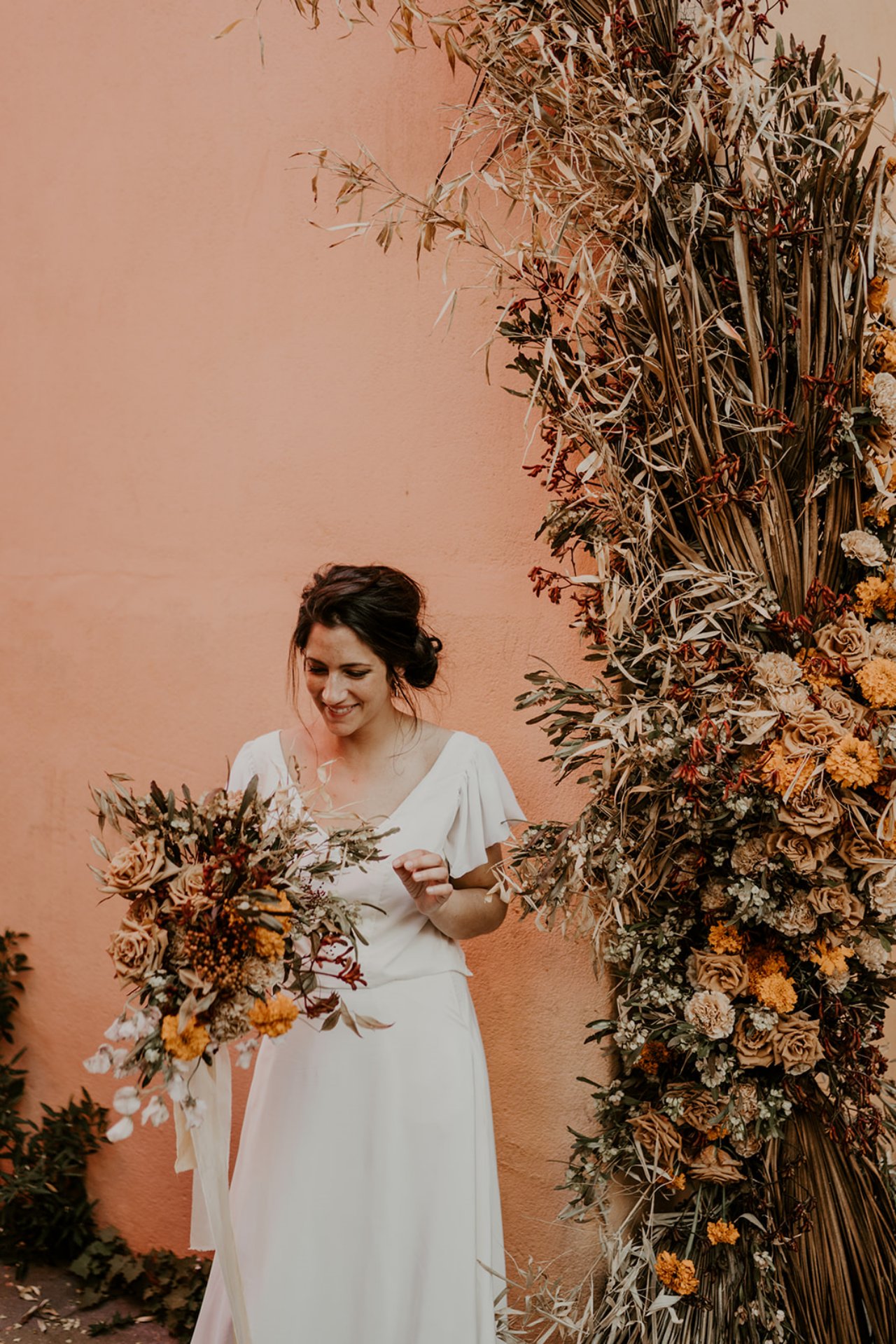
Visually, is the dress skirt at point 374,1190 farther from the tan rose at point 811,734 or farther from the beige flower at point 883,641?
the beige flower at point 883,641

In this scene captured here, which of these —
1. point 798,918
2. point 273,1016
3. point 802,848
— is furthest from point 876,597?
point 273,1016

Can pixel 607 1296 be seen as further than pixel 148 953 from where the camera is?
Yes

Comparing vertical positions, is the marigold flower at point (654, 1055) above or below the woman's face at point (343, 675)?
below

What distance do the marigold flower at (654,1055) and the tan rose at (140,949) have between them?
932 millimetres

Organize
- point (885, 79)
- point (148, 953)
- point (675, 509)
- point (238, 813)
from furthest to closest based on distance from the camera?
1. point (885, 79)
2. point (675, 509)
3. point (238, 813)
4. point (148, 953)

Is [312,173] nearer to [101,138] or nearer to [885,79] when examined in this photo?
[101,138]

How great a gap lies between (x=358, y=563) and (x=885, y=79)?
5.12 ft

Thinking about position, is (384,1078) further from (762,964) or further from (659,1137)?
(762,964)

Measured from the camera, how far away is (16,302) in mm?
3119

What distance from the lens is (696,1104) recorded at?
1.90 m

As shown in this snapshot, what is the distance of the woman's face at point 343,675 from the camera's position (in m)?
1.98

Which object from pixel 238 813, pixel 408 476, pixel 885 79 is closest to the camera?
pixel 238 813

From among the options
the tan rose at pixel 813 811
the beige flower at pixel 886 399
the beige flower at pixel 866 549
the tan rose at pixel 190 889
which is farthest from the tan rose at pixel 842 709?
the tan rose at pixel 190 889

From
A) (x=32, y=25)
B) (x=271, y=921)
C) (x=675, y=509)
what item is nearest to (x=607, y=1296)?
(x=271, y=921)
